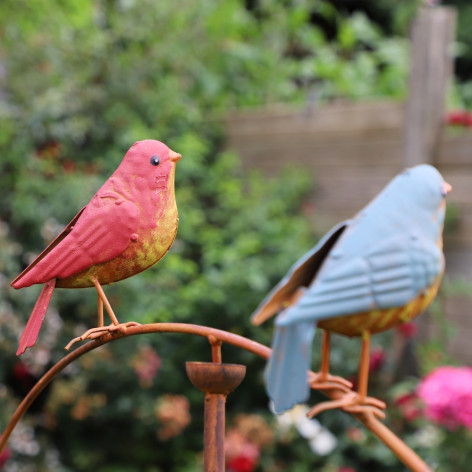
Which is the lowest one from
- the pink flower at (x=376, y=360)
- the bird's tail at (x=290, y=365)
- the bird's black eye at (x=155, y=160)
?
the pink flower at (x=376, y=360)

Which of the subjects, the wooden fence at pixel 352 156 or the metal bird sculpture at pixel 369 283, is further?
the wooden fence at pixel 352 156

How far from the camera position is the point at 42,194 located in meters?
3.06

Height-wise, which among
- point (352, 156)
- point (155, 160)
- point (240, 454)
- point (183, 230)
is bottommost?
point (240, 454)

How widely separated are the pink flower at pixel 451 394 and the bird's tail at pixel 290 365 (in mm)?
1505

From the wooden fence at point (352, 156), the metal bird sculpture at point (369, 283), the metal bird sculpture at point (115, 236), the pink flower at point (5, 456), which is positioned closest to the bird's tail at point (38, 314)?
the metal bird sculpture at point (115, 236)

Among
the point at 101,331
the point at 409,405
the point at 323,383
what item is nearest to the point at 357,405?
the point at 323,383

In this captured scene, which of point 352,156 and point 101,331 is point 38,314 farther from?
point 352,156

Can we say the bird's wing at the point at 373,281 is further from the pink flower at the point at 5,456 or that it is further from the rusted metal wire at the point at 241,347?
the pink flower at the point at 5,456

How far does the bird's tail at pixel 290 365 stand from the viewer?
0.65 meters

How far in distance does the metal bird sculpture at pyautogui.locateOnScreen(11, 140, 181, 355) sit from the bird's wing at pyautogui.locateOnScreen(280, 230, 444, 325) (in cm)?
27

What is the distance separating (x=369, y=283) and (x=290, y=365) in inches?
4.0

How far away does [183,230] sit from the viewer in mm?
3285

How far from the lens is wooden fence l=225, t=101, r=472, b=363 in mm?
2928

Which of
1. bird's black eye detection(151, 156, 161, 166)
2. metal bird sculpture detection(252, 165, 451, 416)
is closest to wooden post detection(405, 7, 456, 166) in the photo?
bird's black eye detection(151, 156, 161, 166)
